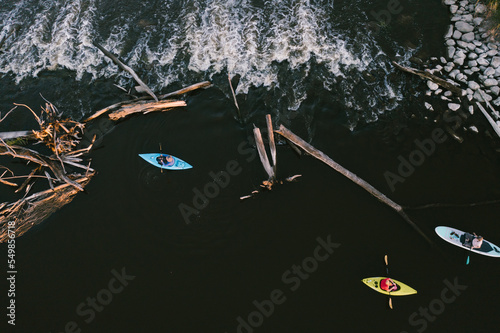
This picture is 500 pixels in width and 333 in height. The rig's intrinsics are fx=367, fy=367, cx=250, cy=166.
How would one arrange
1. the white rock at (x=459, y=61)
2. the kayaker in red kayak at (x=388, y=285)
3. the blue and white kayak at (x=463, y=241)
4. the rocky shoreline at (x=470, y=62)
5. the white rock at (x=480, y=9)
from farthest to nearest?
the white rock at (x=480, y=9)
the white rock at (x=459, y=61)
the rocky shoreline at (x=470, y=62)
the blue and white kayak at (x=463, y=241)
the kayaker in red kayak at (x=388, y=285)

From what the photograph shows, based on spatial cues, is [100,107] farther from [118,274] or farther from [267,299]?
[267,299]

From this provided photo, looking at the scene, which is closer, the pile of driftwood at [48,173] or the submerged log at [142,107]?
the pile of driftwood at [48,173]

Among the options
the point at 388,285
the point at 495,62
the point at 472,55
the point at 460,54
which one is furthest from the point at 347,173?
the point at 495,62

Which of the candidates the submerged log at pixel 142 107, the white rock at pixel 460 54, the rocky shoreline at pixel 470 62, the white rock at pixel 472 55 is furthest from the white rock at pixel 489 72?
the submerged log at pixel 142 107

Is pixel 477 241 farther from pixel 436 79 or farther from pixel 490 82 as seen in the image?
pixel 490 82

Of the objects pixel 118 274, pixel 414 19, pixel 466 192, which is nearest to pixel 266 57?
pixel 414 19

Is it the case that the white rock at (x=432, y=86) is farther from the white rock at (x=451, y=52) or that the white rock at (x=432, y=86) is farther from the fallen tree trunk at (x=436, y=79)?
the white rock at (x=451, y=52)

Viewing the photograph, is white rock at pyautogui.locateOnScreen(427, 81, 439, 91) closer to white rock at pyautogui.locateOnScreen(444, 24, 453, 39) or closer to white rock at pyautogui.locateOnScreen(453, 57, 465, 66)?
white rock at pyautogui.locateOnScreen(453, 57, 465, 66)

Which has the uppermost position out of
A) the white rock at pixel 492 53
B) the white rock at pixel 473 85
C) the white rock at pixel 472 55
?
the white rock at pixel 492 53
